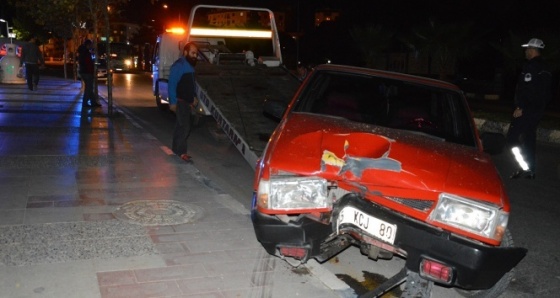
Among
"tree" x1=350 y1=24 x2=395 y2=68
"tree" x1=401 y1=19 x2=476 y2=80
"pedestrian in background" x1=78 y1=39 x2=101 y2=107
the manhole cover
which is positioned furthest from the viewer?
"tree" x1=350 y1=24 x2=395 y2=68

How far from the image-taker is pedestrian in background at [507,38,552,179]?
9.02 m

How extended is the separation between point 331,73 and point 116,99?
15.6m

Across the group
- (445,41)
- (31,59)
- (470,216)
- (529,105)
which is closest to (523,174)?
(529,105)

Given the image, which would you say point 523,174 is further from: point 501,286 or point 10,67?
point 10,67

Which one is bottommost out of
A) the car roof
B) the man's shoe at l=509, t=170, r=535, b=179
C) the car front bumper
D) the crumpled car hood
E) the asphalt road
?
the asphalt road

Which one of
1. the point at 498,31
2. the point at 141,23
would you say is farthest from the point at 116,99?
the point at 141,23

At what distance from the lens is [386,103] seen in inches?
219

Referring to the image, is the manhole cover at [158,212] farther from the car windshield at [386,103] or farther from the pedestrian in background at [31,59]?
the pedestrian in background at [31,59]

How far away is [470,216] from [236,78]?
25.3 feet

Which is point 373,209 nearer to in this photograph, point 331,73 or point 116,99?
point 331,73

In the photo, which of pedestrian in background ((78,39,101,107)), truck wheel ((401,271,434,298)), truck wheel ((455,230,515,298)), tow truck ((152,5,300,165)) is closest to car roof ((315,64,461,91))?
tow truck ((152,5,300,165))

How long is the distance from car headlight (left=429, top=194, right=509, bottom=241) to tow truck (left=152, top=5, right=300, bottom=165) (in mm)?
2478

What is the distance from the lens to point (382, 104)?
555 cm

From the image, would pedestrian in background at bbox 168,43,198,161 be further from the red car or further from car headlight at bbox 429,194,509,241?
car headlight at bbox 429,194,509,241
